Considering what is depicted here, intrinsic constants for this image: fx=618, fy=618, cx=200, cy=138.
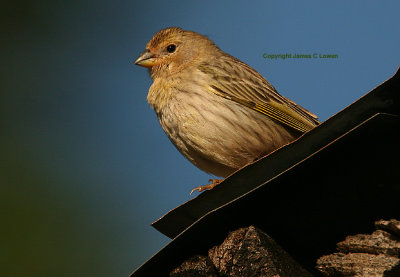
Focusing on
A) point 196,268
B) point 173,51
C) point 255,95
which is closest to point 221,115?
point 255,95

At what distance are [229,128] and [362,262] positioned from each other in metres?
1.97

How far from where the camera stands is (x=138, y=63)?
6.11 metres

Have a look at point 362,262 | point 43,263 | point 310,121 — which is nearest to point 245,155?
point 310,121

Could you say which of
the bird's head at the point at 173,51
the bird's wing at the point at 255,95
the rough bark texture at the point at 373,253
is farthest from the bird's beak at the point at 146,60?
the rough bark texture at the point at 373,253

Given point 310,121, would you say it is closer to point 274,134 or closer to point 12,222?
point 274,134

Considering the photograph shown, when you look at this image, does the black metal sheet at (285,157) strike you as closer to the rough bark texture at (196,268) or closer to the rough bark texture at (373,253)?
the rough bark texture at (196,268)

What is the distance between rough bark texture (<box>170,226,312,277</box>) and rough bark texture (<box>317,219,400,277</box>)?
0.80 ft

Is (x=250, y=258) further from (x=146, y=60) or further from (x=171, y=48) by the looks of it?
(x=171, y=48)

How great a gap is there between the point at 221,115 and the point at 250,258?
74.2 inches

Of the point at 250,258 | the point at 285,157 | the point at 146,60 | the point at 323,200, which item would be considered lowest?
the point at 250,258

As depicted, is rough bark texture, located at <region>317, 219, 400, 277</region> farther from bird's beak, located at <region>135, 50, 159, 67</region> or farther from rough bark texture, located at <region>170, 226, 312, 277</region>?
bird's beak, located at <region>135, 50, 159, 67</region>

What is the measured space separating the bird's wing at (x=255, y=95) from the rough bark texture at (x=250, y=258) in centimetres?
179

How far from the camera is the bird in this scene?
4.90m

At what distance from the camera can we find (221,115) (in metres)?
4.94
